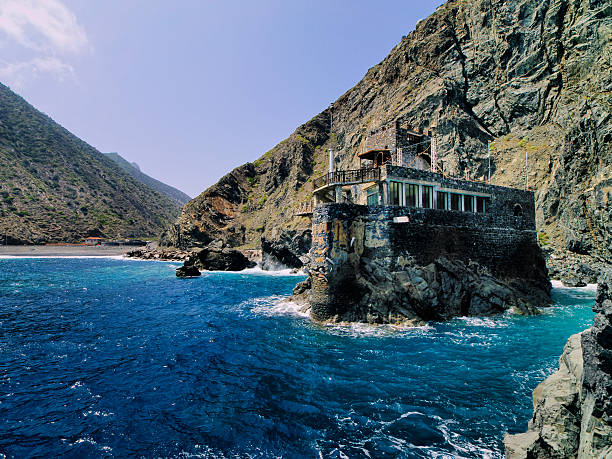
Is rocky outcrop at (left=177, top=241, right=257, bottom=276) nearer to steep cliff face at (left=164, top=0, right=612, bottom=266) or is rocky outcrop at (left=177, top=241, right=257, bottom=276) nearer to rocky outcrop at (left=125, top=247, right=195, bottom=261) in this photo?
steep cliff face at (left=164, top=0, right=612, bottom=266)

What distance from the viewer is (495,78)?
163 feet

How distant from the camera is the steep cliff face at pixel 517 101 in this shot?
3812 cm

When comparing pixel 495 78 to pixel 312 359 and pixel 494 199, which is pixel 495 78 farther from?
pixel 312 359

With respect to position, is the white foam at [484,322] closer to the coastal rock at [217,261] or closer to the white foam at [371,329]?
the white foam at [371,329]

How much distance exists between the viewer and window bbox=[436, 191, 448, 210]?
23406 mm

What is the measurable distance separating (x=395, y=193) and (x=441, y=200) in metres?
4.61

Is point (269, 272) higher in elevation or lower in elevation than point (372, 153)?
lower

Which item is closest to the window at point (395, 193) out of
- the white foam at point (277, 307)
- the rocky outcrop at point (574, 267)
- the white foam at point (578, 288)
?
the white foam at point (277, 307)

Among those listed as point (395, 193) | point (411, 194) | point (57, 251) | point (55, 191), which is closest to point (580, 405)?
point (395, 193)

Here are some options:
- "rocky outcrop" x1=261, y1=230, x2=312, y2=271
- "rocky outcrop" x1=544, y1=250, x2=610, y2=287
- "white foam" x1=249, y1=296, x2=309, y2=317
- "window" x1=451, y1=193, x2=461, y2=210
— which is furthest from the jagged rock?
"rocky outcrop" x1=544, y1=250, x2=610, y2=287

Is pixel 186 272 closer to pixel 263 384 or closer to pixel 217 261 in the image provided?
pixel 217 261

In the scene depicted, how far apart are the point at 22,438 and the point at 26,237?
112m

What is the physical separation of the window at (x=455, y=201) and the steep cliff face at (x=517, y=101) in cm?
2483

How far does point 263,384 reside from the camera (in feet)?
36.4
